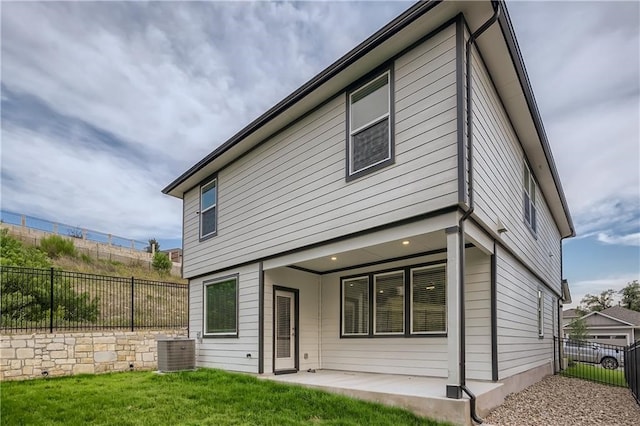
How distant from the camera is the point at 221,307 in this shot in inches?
411

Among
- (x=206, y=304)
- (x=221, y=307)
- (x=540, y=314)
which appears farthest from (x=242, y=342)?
(x=540, y=314)

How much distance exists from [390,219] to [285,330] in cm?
428

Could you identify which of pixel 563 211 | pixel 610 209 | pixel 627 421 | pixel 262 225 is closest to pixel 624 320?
pixel 610 209

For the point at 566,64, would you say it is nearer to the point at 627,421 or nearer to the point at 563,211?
the point at 563,211

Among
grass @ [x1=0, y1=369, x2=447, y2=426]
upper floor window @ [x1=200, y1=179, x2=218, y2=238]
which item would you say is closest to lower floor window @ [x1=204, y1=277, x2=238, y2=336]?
upper floor window @ [x1=200, y1=179, x2=218, y2=238]

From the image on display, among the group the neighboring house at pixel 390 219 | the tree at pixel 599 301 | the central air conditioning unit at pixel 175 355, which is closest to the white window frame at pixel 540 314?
the neighboring house at pixel 390 219

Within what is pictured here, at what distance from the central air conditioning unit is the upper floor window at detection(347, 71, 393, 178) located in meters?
5.71

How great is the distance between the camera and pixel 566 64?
37.8ft

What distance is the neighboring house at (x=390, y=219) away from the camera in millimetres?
5953

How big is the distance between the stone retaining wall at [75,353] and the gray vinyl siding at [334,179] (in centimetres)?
234

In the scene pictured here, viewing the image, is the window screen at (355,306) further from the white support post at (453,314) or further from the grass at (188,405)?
the white support post at (453,314)

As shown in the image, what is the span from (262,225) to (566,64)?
30.5 ft

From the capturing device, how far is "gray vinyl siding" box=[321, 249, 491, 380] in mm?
7031

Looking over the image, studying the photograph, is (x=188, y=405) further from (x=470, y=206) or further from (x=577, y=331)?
(x=577, y=331)
